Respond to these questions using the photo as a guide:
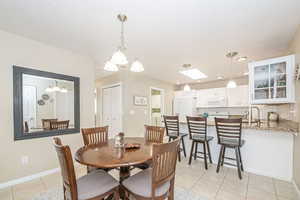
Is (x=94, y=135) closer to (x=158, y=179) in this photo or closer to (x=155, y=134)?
(x=155, y=134)

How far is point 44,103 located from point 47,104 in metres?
0.05

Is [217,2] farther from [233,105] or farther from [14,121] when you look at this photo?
[233,105]

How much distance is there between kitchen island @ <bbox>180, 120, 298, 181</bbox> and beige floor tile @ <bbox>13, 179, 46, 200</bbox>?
3.38 metres

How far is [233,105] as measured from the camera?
4.98 m

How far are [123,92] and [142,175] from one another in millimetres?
3069

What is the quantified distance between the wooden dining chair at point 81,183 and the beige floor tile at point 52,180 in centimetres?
108

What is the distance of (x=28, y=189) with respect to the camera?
2039 millimetres

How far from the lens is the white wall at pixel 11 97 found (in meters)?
2.10

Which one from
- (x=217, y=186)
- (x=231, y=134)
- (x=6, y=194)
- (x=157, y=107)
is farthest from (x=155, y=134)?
(x=157, y=107)

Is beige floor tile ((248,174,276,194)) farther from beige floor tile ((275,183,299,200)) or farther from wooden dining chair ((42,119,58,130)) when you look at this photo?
wooden dining chair ((42,119,58,130))

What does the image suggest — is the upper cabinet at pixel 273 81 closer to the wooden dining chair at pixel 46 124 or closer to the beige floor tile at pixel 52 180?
the beige floor tile at pixel 52 180

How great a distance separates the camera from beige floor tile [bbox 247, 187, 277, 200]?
1.85 metres

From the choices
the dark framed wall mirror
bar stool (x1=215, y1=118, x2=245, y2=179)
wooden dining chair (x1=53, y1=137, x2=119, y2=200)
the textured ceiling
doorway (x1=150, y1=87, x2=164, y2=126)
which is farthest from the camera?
doorway (x1=150, y1=87, x2=164, y2=126)

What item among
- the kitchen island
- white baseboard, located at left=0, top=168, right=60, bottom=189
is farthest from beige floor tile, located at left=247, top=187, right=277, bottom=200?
white baseboard, located at left=0, top=168, right=60, bottom=189
